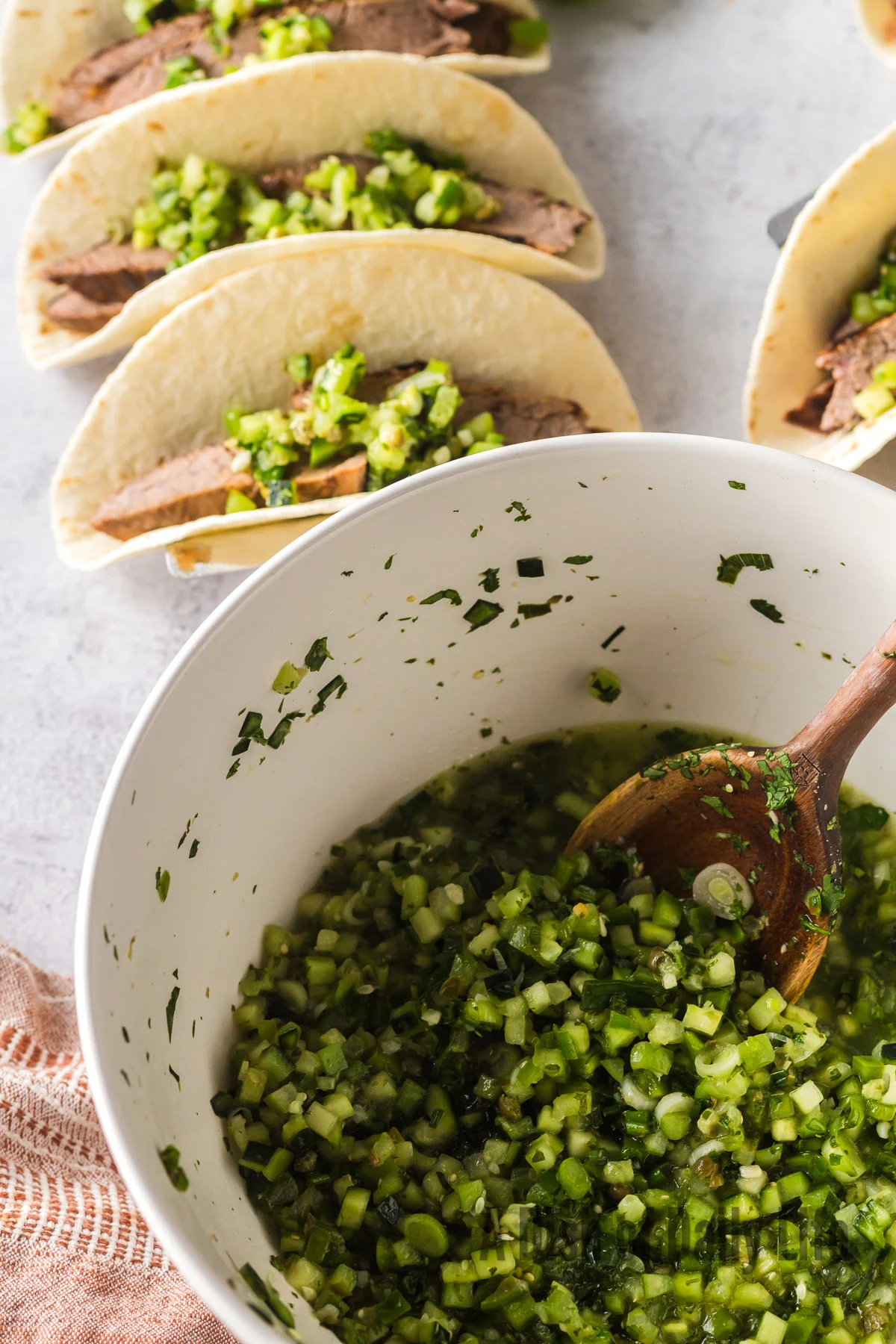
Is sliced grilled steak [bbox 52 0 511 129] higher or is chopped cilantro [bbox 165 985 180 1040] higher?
sliced grilled steak [bbox 52 0 511 129]

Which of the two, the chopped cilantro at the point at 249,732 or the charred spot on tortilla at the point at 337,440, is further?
the charred spot on tortilla at the point at 337,440

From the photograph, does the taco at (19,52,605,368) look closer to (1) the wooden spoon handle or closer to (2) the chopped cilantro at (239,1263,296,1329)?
(1) the wooden spoon handle

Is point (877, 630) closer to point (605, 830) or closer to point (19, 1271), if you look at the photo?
point (605, 830)

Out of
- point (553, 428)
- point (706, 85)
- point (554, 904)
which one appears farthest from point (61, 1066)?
point (706, 85)

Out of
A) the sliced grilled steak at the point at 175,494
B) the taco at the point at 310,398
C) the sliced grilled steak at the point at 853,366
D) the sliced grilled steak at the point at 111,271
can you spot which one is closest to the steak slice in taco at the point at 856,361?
the sliced grilled steak at the point at 853,366

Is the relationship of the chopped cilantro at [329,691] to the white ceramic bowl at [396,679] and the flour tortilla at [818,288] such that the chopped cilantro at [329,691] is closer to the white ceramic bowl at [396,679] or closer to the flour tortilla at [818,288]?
the white ceramic bowl at [396,679]

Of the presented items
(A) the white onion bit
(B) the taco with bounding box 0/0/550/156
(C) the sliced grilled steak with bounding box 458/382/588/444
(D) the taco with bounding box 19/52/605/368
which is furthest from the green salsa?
(B) the taco with bounding box 0/0/550/156

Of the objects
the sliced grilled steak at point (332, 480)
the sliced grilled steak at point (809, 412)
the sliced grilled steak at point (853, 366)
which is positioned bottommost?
the sliced grilled steak at point (332, 480)
